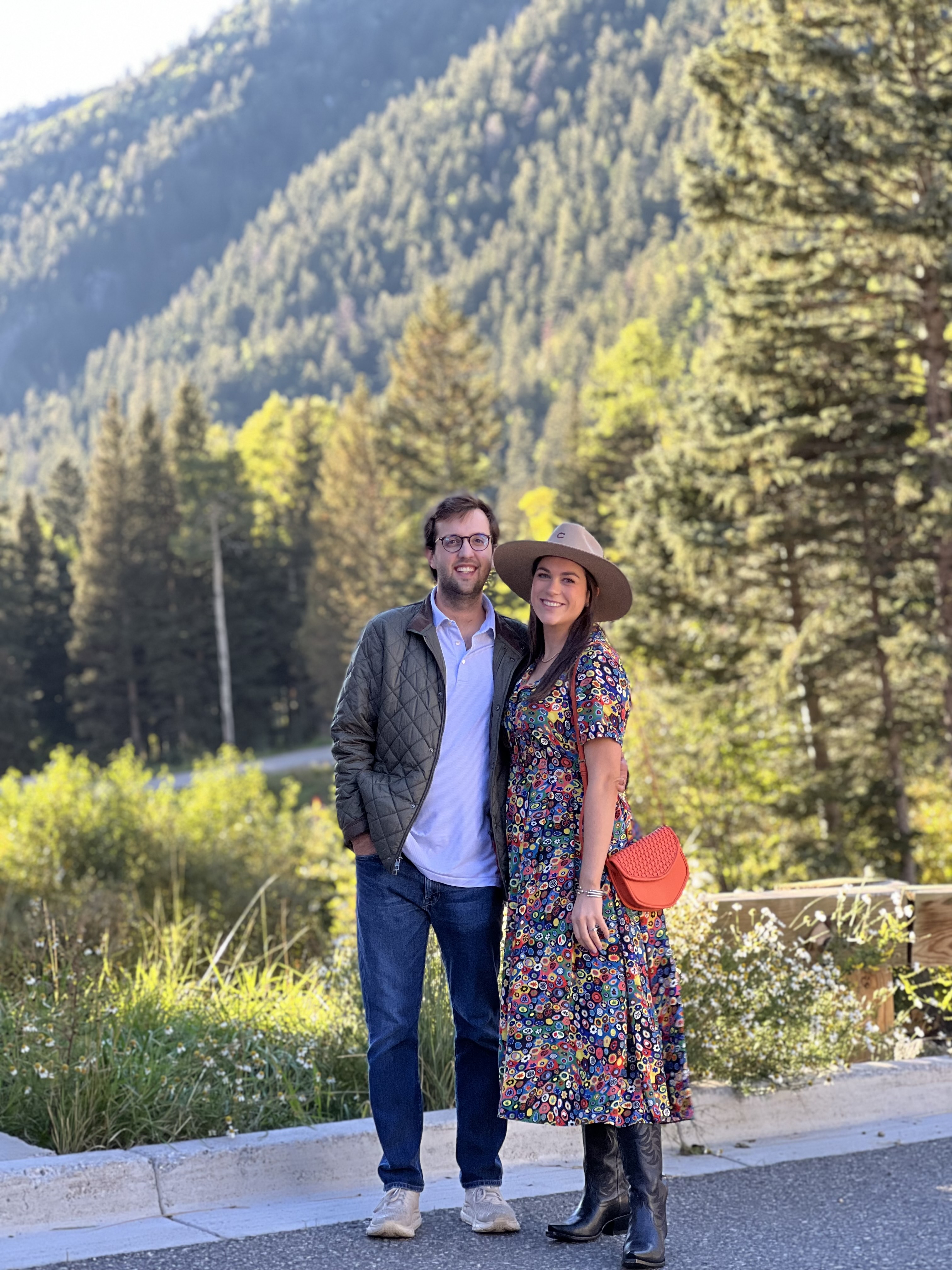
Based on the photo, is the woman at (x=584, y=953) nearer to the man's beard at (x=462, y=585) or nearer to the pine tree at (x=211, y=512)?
the man's beard at (x=462, y=585)

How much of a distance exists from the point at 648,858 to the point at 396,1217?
1240 millimetres

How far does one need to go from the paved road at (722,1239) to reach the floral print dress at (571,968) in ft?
1.25

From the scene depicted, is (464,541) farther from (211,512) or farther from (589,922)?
(211,512)

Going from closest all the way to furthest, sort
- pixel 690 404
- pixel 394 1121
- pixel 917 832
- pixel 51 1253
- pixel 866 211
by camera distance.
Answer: pixel 51 1253
pixel 394 1121
pixel 866 211
pixel 917 832
pixel 690 404

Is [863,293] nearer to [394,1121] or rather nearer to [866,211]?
[866,211]

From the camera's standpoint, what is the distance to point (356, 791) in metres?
4.27

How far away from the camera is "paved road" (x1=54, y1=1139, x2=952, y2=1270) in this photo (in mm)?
3898

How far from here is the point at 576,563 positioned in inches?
168

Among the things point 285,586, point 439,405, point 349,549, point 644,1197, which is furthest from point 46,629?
point 644,1197

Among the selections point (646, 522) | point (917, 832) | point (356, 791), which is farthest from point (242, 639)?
point (356, 791)

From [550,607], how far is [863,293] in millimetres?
16337

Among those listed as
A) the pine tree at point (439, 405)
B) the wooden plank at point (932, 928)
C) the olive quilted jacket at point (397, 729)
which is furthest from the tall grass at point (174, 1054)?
the pine tree at point (439, 405)

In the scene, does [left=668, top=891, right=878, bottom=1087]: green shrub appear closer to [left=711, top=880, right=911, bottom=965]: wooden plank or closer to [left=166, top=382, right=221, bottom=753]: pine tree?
[left=711, top=880, right=911, bottom=965]: wooden plank

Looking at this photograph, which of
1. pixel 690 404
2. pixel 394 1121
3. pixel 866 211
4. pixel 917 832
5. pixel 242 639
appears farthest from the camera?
pixel 242 639
